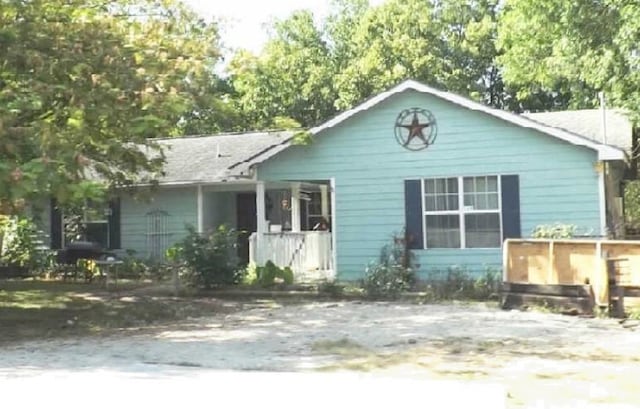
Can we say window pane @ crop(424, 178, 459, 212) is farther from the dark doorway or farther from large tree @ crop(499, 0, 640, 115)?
the dark doorway

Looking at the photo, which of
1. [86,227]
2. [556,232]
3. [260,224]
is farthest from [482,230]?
[86,227]

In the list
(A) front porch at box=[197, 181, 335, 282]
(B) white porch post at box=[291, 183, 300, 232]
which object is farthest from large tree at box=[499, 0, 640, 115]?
(B) white porch post at box=[291, 183, 300, 232]

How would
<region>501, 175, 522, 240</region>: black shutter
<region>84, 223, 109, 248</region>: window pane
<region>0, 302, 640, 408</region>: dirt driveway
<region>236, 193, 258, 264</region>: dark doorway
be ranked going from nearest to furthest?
<region>0, 302, 640, 408</region>: dirt driveway, <region>501, 175, 522, 240</region>: black shutter, <region>84, 223, 109, 248</region>: window pane, <region>236, 193, 258, 264</region>: dark doorway

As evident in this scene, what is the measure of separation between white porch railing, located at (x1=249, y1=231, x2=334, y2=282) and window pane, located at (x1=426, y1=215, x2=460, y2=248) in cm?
264

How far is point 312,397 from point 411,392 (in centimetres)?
91

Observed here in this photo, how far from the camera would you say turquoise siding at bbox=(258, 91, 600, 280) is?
1650 cm

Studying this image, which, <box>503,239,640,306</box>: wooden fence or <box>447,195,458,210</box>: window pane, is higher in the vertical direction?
<box>447,195,458,210</box>: window pane

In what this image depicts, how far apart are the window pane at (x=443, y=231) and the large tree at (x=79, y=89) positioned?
6316 millimetres

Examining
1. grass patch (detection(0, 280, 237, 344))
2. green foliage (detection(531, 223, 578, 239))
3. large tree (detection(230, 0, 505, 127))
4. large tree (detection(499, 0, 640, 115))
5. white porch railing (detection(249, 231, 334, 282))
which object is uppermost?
large tree (detection(230, 0, 505, 127))

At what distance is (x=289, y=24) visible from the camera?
141ft

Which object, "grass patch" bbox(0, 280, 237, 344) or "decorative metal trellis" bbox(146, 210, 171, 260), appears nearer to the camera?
"grass patch" bbox(0, 280, 237, 344)

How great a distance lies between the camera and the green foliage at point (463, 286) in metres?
15.5

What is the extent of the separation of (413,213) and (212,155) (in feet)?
24.7

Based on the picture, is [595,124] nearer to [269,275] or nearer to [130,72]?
[269,275]
